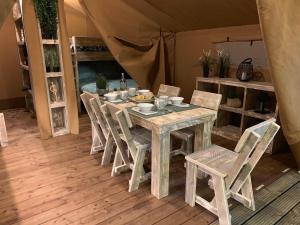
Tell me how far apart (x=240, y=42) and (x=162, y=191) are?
2510 millimetres

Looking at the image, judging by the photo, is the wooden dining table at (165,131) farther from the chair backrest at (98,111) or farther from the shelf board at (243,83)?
the shelf board at (243,83)

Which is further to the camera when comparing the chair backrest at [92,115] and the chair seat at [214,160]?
the chair backrest at [92,115]

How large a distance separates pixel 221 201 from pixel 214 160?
0.29m

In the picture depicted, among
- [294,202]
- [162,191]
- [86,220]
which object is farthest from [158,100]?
[294,202]

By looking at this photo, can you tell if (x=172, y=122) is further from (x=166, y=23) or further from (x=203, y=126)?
(x=166, y=23)

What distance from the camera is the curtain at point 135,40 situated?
11.5 ft

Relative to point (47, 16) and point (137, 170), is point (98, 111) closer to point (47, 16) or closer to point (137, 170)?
point (137, 170)

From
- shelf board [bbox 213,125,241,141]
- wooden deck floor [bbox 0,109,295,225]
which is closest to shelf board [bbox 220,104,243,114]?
shelf board [bbox 213,125,241,141]

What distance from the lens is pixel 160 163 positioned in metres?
1.86

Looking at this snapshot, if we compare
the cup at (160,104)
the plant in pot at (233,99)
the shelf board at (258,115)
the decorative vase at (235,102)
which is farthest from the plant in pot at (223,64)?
the cup at (160,104)

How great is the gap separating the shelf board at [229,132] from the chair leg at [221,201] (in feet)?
5.50

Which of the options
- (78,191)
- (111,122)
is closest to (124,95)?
(111,122)

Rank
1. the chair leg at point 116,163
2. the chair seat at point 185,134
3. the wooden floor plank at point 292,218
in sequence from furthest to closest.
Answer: the chair seat at point 185,134
the chair leg at point 116,163
the wooden floor plank at point 292,218

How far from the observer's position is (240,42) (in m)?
3.42
